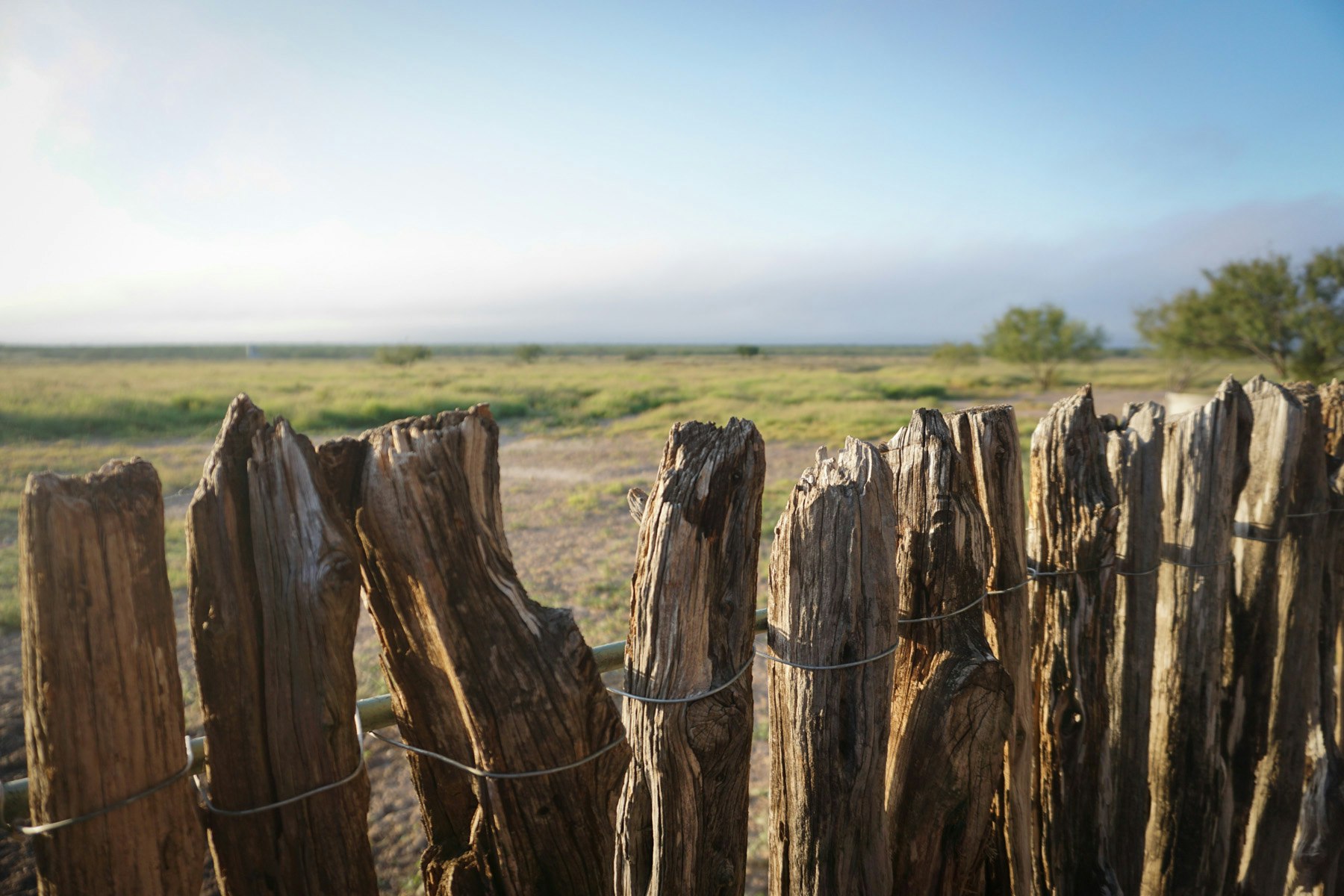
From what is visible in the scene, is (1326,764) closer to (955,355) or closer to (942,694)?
(942,694)

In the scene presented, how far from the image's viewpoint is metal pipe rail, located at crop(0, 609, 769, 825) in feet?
4.38

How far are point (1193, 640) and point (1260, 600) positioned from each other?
1.37 ft

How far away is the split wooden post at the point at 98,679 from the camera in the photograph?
3.82ft

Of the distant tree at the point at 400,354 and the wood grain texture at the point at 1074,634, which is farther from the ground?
the distant tree at the point at 400,354

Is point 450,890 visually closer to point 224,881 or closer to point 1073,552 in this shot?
point 224,881

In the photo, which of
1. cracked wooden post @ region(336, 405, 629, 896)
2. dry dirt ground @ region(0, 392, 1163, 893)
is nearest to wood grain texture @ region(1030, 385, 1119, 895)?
cracked wooden post @ region(336, 405, 629, 896)

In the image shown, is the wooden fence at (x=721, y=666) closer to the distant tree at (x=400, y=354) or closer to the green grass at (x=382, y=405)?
the green grass at (x=382, y=405)

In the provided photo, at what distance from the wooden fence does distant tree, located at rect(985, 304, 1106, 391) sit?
51349 millimetres

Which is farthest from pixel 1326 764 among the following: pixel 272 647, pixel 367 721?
pixel 272 647

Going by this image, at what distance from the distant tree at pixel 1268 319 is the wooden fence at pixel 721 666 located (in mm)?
28360

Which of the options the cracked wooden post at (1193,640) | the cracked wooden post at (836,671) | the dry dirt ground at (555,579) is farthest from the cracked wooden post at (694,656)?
the cracked wooden post at (1193,640)

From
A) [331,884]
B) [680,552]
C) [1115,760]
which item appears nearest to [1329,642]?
[1115,760]

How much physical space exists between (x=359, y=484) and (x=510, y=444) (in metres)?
21.1

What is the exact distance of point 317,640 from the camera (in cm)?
129
